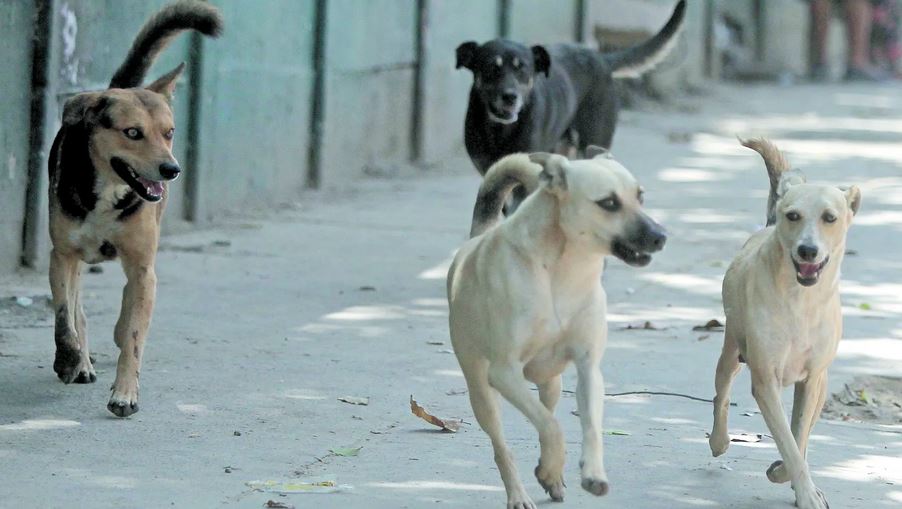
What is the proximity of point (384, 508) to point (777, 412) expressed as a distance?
1205mm

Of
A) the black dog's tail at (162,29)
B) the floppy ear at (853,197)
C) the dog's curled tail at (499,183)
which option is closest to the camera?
the floppy ear at (853,197)

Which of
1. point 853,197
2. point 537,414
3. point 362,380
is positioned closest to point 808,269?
point 853,197

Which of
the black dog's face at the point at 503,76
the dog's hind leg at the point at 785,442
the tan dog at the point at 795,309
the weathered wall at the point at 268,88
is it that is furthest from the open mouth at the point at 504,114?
the dog's hind leg at the point at 785,442

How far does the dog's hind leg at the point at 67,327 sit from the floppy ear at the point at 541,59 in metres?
3.62

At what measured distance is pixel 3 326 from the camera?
Result: 670cm

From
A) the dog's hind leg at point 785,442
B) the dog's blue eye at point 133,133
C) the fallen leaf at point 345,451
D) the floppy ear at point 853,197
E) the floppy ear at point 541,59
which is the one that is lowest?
the fallen leaf at point 345,451

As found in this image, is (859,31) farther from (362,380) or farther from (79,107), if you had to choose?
(79,107)

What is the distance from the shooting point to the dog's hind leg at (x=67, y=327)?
5730mm

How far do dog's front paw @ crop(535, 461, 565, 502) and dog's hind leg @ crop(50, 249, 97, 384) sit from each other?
215 cm

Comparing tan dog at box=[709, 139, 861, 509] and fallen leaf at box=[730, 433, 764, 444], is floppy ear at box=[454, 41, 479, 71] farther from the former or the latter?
tan dog at box=[709, 139, 861, 509]

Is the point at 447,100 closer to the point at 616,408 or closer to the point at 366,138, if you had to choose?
the point at 366,138

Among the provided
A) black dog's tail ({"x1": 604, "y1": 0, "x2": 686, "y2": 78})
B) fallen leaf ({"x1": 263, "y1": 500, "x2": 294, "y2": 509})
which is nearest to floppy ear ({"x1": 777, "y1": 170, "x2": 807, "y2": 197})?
fallen leaf ({"x1": 263, "y1": 500, "x2": 294, "y2": 509})

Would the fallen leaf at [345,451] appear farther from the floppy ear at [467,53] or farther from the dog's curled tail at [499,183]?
the floppy ear at [467,53]

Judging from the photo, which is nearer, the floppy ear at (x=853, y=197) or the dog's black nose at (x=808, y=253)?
the dog's black nose at (x=808, y=253)
